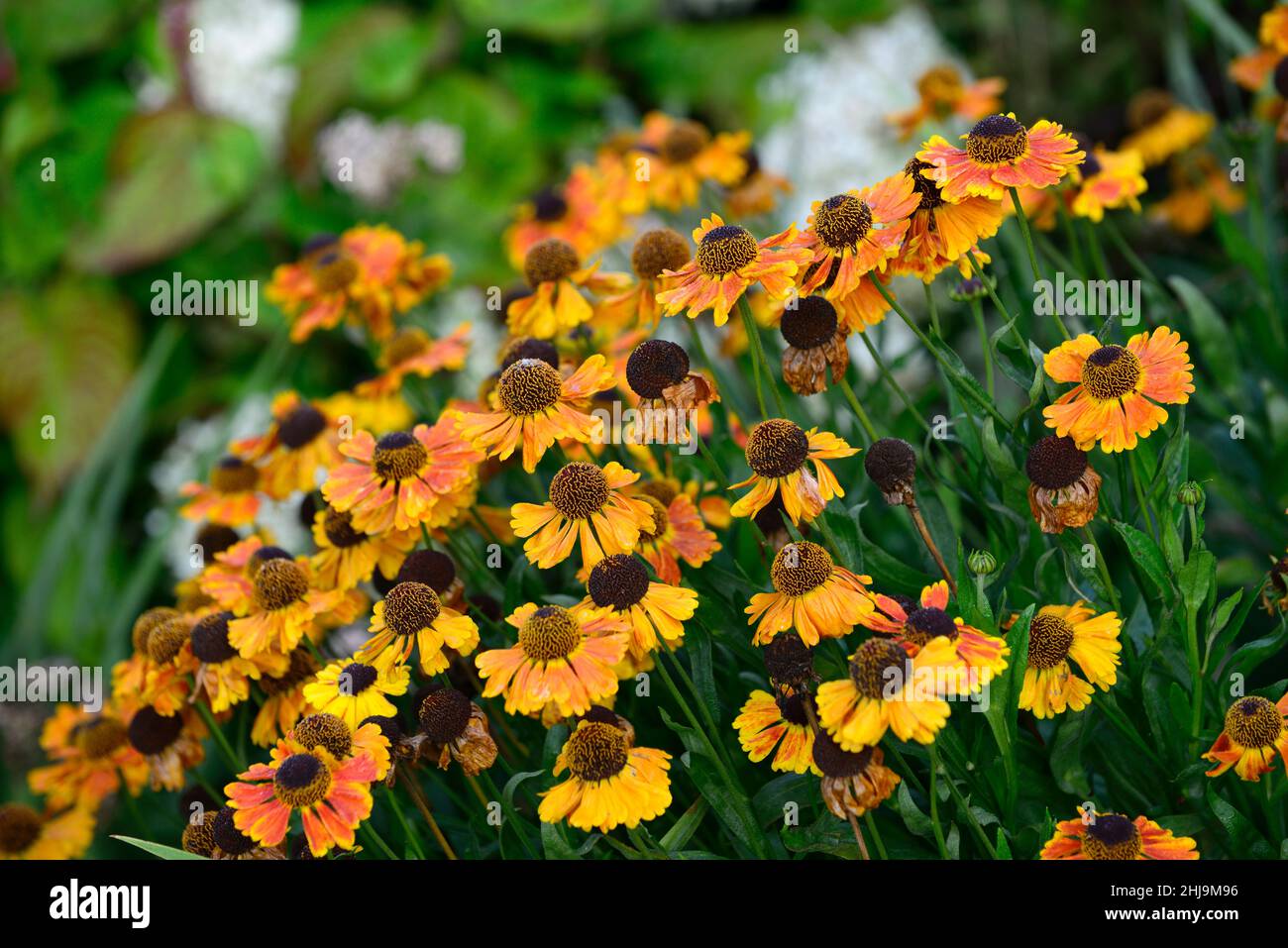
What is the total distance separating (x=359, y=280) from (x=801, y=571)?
686mm

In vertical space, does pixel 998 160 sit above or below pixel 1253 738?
above

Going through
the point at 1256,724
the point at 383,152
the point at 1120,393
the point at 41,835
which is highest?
the point at 383,152

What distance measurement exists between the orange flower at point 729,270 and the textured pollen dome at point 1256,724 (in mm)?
419

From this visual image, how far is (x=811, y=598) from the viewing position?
2.63 ft

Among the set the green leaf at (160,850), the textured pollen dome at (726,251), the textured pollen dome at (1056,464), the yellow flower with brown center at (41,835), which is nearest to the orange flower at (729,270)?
the textured pollen dome at (726,251)

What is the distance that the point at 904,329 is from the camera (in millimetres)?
2178

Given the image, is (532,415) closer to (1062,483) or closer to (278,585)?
(278,585)

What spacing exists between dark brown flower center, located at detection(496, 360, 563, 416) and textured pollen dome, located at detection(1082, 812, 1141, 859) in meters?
0.47

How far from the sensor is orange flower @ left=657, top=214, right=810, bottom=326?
85 centimetres

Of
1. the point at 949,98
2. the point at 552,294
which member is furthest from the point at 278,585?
the point at 949,98

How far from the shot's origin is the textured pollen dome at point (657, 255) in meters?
1.09

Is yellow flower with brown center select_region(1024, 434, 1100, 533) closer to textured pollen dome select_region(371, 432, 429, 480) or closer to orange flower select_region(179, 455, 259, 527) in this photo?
textured pollen dome select_region(371, 432, 429, 480)
